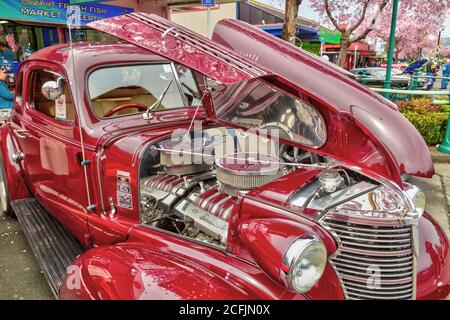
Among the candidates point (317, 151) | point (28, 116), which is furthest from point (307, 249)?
point (28, 116)

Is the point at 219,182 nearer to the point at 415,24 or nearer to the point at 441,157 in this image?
the point at 441,157

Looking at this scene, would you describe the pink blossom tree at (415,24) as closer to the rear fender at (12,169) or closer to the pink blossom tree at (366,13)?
the pink blossom tree at (366,13)

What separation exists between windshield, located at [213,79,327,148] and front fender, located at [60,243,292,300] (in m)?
0.85

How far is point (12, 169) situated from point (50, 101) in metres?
0.88

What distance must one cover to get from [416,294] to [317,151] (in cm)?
81

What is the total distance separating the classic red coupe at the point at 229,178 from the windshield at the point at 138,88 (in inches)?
0.5

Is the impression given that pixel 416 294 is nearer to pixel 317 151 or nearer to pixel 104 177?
pixel 317 151

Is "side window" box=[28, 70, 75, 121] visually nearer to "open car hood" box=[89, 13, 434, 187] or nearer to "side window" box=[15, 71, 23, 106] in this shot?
"side window" box=[15, 71, 23, 106]

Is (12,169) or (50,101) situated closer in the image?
(50,101)

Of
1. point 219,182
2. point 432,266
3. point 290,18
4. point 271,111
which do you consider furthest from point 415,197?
point 290,18

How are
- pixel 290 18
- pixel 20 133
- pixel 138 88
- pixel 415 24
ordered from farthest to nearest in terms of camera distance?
1. pixel 415 24
2. pixel 290 18
3. pixel 20 133
4. pixel 138 88

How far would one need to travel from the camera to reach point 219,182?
2156 millimetres

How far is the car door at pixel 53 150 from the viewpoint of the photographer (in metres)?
2.64

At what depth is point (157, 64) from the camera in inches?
120
